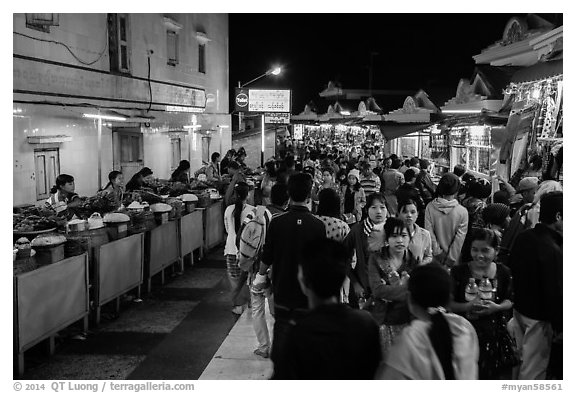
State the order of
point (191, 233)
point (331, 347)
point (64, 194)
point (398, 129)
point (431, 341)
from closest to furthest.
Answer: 1. point (331, 347)
2. point (431, 341)
3. point (64, 194)
4. point (191, 233)
5. point (398, 129)

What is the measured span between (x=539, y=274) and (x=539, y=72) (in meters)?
7.21

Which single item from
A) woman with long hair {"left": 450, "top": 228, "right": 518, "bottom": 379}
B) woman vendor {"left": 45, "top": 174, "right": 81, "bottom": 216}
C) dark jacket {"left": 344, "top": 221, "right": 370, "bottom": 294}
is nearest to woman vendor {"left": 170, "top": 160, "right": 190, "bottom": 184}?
woman vendor {"left": 45, "top": 174, "right": 81, "bottom": 216}

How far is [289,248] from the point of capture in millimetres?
5078

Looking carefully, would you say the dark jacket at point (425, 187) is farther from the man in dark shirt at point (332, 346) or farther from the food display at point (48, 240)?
the man in dark shirt at point (332, 346)

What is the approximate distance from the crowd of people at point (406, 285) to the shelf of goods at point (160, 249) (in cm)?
174

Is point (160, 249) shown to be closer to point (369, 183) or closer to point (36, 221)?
point (36, 221)

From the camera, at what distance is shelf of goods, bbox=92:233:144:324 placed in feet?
24.7

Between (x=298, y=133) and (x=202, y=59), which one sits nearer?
(x=202, y=59)

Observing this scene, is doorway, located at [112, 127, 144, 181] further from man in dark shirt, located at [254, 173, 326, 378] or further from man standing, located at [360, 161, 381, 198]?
man in dark shirt, located at [254, 173, 326, 378]

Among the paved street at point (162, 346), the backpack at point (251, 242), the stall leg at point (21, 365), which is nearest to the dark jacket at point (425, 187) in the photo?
the paved street at point (162, 346)

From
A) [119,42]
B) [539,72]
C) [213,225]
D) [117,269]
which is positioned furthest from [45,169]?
[539,72]

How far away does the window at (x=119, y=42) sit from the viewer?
50.0ft

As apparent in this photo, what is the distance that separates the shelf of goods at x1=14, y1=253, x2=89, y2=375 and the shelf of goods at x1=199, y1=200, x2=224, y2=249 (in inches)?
186
